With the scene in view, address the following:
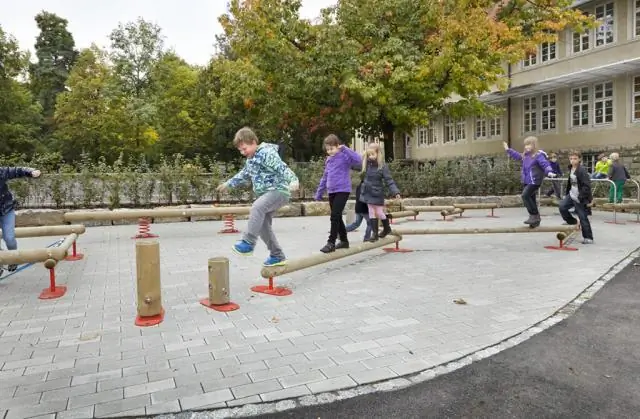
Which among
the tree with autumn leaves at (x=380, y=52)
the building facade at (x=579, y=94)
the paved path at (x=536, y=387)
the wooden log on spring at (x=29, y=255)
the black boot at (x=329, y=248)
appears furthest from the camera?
the building facade at (x=579, y=94)

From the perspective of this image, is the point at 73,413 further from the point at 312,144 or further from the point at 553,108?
the point at 312,144

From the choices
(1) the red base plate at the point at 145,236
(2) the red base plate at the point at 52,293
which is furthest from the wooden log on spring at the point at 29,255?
(1) the red base plate at the point at 145,236

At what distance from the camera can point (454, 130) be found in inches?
1347

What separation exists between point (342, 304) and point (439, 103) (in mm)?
16682

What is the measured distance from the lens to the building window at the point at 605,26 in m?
23.5

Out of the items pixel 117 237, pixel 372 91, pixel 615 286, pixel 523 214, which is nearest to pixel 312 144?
pixel 372 91

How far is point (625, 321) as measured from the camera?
4906 mm

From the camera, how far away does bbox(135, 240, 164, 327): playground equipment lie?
481 centimetres

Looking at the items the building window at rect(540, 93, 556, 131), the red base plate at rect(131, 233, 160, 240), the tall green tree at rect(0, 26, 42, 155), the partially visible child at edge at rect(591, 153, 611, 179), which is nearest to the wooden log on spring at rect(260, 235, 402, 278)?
the red base plate at rect(131, 233, 160, 240)

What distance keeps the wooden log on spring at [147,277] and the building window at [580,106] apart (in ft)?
84.8

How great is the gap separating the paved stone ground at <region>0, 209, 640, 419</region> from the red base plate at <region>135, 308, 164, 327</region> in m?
0.08

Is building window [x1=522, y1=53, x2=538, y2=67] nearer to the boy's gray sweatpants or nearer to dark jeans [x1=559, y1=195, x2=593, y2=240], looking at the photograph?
dark jeans [x1=559, y1=195, x2=593, y2=240]

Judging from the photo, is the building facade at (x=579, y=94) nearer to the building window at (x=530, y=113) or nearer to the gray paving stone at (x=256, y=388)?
the building window at (x=530, y=113)

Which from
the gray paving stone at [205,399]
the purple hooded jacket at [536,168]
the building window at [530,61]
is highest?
the building window at [530,61]
